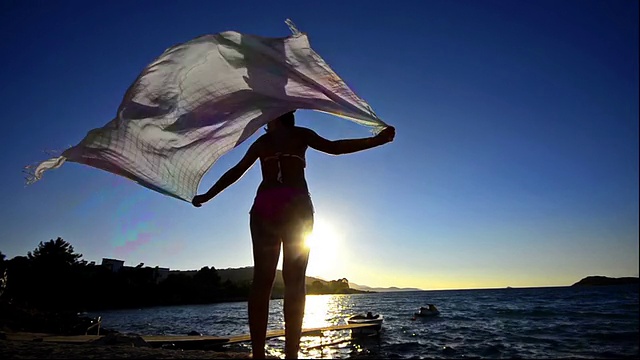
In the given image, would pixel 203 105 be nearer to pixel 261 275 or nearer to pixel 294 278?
pixel 261 275

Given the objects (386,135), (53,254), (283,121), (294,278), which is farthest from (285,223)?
(53,254)

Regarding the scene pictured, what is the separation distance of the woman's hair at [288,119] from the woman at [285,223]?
17cm

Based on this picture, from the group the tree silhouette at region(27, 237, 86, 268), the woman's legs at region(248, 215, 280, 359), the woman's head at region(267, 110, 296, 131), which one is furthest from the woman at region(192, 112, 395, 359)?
the tree silhouette at region(27, 237, 86, 268)

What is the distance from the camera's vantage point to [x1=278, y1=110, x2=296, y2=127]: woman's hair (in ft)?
10.8

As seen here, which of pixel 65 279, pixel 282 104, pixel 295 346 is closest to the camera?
pixel 295 346

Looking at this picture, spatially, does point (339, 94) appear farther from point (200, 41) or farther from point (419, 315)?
point (419, 315)

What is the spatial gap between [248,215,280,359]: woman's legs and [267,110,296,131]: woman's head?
2.64 ft

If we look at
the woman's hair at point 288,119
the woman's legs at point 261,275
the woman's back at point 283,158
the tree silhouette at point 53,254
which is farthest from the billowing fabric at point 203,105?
the tree silhouette at point 53,254

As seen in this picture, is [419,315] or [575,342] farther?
[419,315]

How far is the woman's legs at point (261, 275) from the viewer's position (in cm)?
292

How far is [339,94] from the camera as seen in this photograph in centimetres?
343

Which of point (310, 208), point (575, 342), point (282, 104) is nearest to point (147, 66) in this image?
point (282, 104)

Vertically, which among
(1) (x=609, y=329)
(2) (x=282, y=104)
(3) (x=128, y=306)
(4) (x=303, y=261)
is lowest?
(3) (x=128, y=306)

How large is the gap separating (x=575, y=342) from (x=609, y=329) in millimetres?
7605
